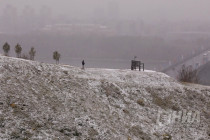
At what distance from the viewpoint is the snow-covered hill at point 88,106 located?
966 inches

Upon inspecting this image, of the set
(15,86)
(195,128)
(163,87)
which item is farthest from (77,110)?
(163,87)

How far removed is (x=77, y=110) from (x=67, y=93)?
4.21 meters

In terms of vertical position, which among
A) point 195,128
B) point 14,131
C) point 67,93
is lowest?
point 195,128

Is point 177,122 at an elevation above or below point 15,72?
below

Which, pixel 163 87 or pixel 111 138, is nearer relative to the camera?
pixel 111 138

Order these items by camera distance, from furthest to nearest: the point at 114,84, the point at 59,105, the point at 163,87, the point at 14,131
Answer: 1. the point at 163,87
2. the point at 114,84
3. the point at 59,105
4. the point at 14,131

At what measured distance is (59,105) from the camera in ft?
94.4

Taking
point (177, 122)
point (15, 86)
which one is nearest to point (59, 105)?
point (15, 86)

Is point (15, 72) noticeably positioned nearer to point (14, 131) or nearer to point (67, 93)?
point (67, 93)

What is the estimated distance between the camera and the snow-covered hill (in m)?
24.5

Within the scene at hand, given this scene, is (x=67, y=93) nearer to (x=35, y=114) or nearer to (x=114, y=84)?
(x=35, y=114)

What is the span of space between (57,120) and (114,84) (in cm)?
1639

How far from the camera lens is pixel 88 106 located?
30750 mm

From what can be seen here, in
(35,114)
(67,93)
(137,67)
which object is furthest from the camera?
(137,67)
